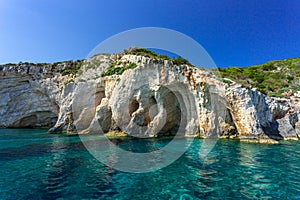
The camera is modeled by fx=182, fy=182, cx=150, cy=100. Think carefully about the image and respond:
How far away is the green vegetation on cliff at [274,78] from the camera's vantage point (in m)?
26.6

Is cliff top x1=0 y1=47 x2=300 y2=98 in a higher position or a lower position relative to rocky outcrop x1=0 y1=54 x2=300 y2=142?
higher

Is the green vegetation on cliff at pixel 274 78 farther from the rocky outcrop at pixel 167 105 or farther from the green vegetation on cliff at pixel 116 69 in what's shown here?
the green vegetation on cliff at pixel 116 69

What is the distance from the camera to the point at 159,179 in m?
7.24

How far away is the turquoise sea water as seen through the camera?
5875mm

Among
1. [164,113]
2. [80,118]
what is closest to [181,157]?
[164,113]

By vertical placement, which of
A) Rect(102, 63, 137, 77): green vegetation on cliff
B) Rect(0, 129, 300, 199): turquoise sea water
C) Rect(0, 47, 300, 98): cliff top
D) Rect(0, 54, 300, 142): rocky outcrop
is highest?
Rect(0, 47, 300, 98): cliff top

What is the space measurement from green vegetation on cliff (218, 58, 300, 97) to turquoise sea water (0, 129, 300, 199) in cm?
1794

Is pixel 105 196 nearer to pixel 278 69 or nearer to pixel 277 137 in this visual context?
pixel 277 137

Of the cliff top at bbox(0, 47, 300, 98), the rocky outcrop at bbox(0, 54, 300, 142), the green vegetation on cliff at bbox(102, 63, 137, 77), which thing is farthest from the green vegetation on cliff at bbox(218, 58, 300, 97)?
the green vegetation on cliff at bbox(102, 63, 137, 77)

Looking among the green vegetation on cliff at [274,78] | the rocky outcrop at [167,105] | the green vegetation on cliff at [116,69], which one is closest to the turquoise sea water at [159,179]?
the rocky outcrop at [167,105]

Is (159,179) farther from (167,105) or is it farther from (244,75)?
(244,75)

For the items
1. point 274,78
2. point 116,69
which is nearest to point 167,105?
point 116,69

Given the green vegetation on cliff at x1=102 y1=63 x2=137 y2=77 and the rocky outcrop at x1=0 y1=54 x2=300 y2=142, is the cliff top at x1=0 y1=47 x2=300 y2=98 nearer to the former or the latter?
the green vegetation on cliff at x1=102 y1=63 x2=137 y2=77

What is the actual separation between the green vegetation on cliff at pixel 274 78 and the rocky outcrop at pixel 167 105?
204 inches
